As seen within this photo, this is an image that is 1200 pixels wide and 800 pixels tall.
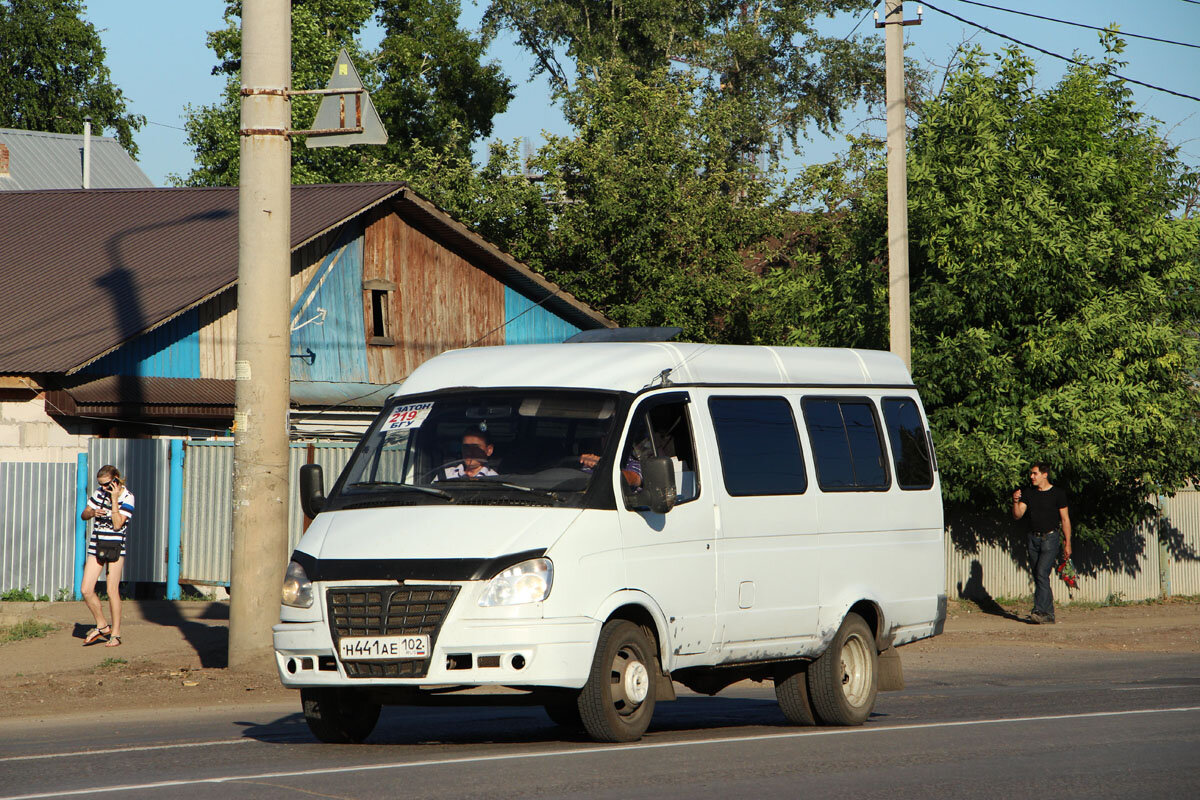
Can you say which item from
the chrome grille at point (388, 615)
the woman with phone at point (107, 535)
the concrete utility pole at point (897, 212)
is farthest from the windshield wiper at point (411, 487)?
the concrete utility pole at point (897, 212)

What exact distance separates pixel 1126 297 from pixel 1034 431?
2348mm

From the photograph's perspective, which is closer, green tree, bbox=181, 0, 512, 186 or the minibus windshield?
the minibus windshield

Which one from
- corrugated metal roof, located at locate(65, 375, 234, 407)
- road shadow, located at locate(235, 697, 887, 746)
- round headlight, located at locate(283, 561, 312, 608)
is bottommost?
road shadow, located at locate(235, 697, 887, 746)

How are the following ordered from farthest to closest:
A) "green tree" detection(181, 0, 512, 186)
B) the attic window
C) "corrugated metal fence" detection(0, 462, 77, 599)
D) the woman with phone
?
"green tree" detection(181, 0, 512, 186) < the attic window < "corrugated metal fence" detection(0, 462, 77, 599) < the woman with phone

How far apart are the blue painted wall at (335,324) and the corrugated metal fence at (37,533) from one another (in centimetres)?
573

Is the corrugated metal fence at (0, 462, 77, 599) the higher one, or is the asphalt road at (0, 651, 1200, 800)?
the corrugated metal fence at (0, 462, 77, 599)

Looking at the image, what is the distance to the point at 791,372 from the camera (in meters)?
10.5

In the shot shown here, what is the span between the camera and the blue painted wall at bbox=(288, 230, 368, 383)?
25000 millimetres

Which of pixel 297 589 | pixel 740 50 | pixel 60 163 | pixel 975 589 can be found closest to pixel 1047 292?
pixel 975 589

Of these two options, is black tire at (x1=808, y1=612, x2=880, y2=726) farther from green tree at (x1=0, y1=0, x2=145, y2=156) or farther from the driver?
green tree at (x1=0, y1=0, x2=145, y2=156)

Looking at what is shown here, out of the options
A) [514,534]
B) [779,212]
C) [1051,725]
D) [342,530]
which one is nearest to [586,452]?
[514,534]

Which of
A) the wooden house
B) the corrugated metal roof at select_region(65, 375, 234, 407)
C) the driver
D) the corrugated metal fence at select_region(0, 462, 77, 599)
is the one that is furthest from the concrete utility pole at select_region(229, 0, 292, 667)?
the corrugated metal roof at select_region(65, 375, 234, 407)

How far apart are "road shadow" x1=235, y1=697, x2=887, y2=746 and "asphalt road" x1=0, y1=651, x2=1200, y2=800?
22mm

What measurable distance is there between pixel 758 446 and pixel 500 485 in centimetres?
204
